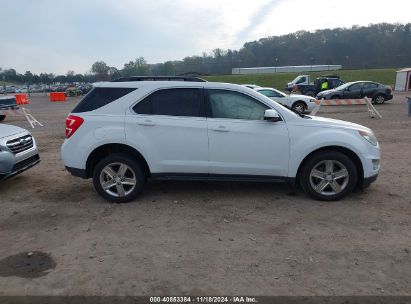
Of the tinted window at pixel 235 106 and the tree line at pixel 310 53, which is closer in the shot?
the tinted window at pixel 235 106

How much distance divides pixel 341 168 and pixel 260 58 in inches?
4774

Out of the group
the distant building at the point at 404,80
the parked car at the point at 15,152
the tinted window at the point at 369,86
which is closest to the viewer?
the parked car at the point at 15,152

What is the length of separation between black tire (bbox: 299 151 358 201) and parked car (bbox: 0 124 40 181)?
445cm

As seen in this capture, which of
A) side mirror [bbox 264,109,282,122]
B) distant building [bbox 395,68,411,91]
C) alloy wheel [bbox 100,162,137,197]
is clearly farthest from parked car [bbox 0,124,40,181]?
distant building [bbox 395,68,411,91]

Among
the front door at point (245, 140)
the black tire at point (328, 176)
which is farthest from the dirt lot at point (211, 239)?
the front door at point (245, 140)

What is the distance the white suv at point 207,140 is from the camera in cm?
500

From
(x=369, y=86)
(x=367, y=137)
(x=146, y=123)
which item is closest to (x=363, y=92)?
(x=369, y=86)

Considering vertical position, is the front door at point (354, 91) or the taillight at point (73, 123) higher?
the taillight at point (73, 123)

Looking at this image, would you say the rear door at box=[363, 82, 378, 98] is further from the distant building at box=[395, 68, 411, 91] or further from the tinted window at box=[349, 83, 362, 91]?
the distant building at box=[395, 68, 411, 91]

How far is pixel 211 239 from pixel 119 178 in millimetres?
1857

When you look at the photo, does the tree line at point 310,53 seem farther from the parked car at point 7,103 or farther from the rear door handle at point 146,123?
the rear door handle at point 146,123

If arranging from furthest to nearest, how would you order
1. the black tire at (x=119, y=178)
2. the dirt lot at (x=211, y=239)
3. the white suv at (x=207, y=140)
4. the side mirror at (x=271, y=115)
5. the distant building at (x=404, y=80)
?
the distant building at (x=404, y=80), the black tire at (x=119, y=178), the white suv at (x=207, y=140), the side mirror at (x=271, y=115), the dirt lot at (x=211, y=239)

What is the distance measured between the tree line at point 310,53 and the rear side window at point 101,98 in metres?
84.2

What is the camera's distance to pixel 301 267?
3389 millimetres
